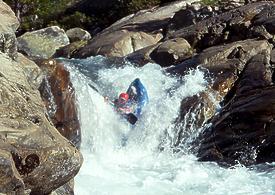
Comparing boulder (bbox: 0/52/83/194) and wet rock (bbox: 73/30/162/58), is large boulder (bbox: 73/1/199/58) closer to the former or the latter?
wet rock (bbox: 73/30/162/58)

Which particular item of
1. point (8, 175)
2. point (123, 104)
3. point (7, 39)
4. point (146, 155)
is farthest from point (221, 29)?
point (8, 175)

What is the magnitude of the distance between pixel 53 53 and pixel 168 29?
4.10 m

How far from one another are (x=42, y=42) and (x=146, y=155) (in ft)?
36.6

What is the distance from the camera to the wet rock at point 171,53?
16.1m

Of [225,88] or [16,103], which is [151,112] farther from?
[16,103]

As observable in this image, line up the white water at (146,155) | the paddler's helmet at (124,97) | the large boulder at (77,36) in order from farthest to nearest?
the large boulder at (77,36) < the paddler's helmet at (124,97) < the white water at (146,155)

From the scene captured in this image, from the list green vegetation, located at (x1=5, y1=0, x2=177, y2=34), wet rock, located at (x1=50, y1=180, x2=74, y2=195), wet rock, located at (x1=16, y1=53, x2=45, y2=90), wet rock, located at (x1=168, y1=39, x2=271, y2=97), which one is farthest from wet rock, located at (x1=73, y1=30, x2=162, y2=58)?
wet rock, located at (x1=50, y1=180, x2=74, y2=195)

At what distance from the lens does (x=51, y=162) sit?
18.3 feet

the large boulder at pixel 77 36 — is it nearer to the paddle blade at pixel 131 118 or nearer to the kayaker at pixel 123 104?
the kayaker at pixel 123 104

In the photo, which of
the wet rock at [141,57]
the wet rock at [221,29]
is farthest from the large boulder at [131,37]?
the wet rock at [221,29]

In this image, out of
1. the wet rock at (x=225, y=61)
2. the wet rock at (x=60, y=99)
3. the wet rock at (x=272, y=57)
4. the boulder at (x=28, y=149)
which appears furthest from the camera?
the wet rock at (x=272, y=57)

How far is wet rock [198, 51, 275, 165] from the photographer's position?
10.1m

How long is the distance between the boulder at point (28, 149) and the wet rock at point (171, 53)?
989cm

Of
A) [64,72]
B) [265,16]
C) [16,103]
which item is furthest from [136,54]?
[16,103]
